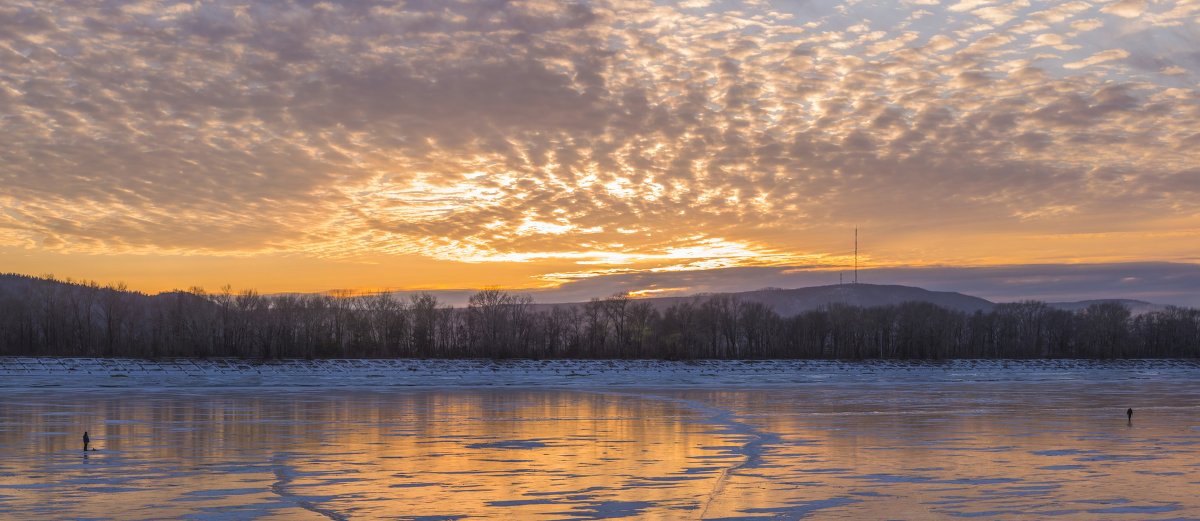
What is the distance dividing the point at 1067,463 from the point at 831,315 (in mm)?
106448

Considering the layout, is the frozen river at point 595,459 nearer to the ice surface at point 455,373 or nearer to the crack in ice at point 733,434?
the crack in ice at point 733,434

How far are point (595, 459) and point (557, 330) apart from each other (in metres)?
Answer: 85.7

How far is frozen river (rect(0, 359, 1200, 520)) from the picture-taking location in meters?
13.6

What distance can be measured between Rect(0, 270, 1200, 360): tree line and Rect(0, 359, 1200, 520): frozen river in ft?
158

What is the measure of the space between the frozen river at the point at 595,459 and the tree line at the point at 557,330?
158 ft

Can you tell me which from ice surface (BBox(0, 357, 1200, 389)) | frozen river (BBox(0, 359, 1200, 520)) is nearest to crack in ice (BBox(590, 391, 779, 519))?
frozen river (BBox(0, 359, 1200, 520))

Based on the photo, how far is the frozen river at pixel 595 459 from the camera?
44.6 feet

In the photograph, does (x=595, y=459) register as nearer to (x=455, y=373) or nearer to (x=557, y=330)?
(x=455, y=373)

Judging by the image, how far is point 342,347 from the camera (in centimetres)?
9038

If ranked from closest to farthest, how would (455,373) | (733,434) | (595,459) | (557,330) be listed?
(595,459)
(733,434)
(455,373)
(557,330)

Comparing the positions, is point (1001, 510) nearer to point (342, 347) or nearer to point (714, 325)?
point (342, 347)

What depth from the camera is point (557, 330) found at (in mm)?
104500

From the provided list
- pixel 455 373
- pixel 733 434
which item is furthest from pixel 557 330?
pixel 733 434

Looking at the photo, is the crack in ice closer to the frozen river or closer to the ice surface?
the frozen river
